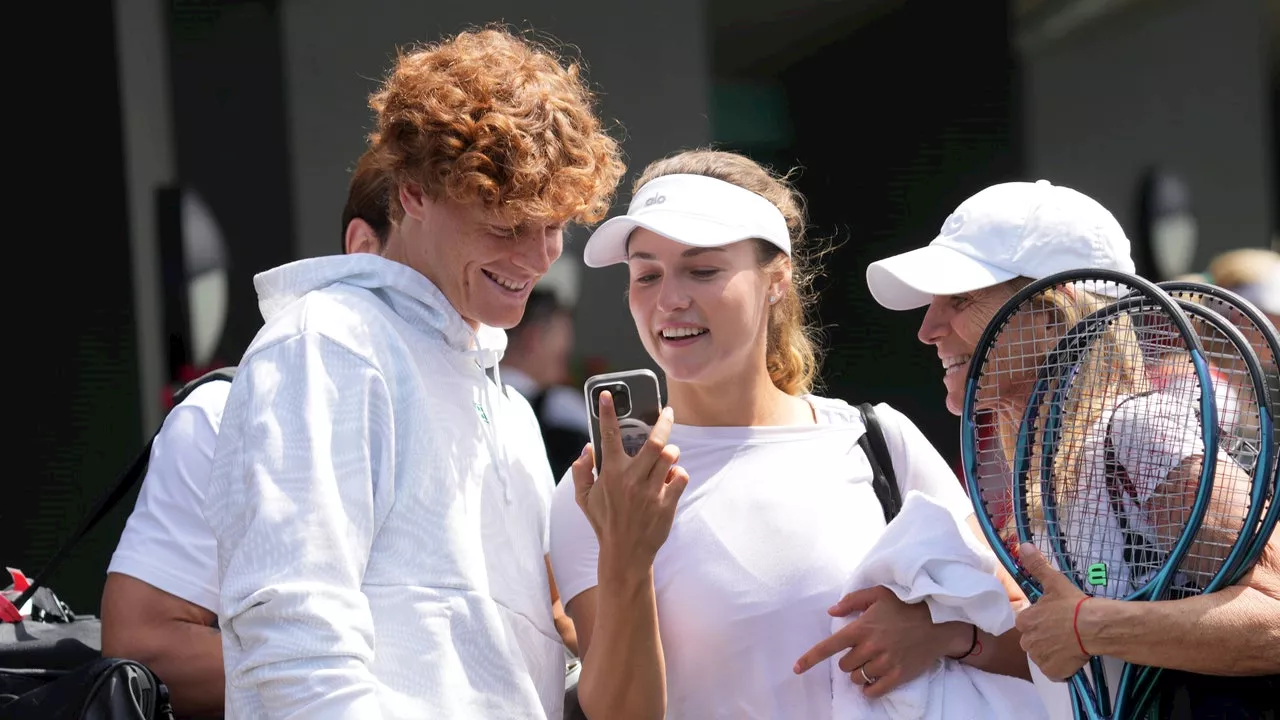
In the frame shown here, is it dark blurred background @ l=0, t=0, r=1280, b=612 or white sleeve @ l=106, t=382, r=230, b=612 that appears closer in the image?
white sleeve @ l=106, t=382, r=230, b=612

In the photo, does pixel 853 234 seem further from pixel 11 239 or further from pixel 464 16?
pixel 11 239

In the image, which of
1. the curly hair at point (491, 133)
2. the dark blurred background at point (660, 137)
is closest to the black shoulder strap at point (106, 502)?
Answer: the curly hair at point (491, 133)

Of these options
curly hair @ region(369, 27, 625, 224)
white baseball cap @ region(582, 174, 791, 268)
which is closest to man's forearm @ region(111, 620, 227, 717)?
curly hair @ region(369, 27, 625, 224)

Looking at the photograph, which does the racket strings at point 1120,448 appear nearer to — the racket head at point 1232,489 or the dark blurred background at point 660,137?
the racket head at point 1232,489

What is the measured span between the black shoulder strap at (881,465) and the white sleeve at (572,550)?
19.6 inches

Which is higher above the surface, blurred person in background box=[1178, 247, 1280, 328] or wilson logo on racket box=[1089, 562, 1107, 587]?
blurred person in background box=[1178, 247, 1280, 328]

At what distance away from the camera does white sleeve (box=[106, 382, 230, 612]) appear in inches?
86.4

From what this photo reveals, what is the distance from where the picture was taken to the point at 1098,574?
72.9 inches

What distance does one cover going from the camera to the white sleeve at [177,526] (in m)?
2.20

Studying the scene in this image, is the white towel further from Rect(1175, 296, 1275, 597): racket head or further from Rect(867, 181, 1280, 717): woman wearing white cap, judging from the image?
Rect(1175, 296, 1275, 597): racket head

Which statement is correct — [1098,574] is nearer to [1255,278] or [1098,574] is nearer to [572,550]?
[572,550]

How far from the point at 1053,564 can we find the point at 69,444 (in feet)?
10.7

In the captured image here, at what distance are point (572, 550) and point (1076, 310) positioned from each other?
0.86m

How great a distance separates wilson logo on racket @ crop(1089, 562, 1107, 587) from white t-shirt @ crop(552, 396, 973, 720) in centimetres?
41
